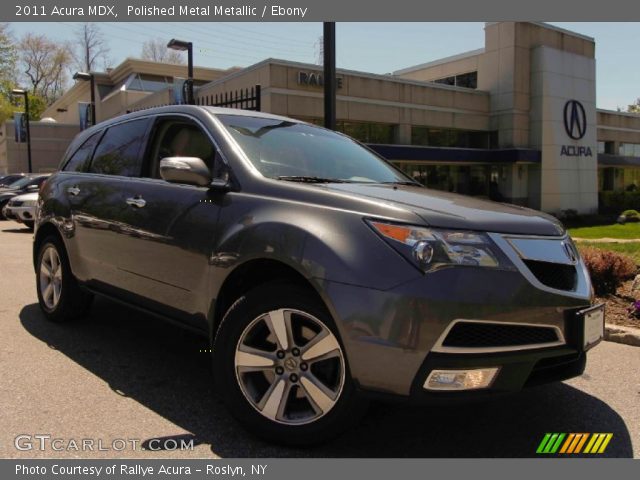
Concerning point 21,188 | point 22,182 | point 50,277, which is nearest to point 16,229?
point 21,188

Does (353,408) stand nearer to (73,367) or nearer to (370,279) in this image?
(370,279)

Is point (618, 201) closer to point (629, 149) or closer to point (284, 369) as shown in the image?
point (629, 149)

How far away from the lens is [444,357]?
2592 millimetres

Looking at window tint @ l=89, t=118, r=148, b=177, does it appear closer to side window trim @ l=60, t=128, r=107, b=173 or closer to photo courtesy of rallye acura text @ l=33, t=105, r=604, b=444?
side window trim @ l=60, t=128, r=107, b=173

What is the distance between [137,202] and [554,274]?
8.89 ft

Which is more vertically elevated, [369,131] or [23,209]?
[369,131]

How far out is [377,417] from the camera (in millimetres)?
3465

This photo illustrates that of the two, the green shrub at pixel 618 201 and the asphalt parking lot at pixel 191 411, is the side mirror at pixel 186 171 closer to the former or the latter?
the asphalt parking lot at pixel 191 411

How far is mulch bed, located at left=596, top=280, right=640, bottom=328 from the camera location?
5.56 m

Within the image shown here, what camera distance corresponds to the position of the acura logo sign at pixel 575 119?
2739 cm

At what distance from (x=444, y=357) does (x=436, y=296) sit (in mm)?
270

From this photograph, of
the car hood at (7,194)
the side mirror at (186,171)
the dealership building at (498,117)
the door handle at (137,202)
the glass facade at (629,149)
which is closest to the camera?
the side mirror at (186,171)

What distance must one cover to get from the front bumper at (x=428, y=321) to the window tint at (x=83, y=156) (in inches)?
129

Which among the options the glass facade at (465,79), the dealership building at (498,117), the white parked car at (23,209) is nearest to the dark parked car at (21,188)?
the white parked car at (23,209)
